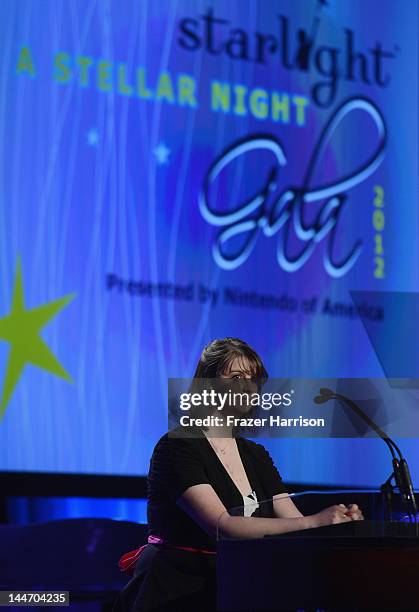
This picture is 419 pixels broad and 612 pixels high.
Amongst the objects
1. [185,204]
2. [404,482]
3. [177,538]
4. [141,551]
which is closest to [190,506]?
[177,538]

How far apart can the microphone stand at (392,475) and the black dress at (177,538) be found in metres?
0.40

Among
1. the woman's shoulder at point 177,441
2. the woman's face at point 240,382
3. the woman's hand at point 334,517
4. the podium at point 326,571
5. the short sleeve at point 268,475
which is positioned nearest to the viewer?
the podium at point 326,571

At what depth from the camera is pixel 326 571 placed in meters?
2.00

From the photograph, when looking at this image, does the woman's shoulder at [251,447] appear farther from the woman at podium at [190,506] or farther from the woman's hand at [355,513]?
the woman's hand at [355,513]

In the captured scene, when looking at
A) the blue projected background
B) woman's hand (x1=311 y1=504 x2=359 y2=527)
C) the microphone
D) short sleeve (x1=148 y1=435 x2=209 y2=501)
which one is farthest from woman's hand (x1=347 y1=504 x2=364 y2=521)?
the blue projected background

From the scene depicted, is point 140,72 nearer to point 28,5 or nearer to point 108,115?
point 108,115

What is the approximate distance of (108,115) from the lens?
171 inches

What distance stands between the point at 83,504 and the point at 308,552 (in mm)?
A: 2397

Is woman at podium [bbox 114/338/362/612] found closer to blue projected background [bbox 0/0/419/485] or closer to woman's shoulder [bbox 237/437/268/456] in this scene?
woman's shoulder [bbox 237/437/268/456]

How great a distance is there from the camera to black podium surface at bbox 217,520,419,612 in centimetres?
198

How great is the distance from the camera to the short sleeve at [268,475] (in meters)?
2.69

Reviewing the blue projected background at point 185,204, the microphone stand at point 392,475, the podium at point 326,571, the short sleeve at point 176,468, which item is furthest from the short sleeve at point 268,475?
the blue projected background at point 185,204

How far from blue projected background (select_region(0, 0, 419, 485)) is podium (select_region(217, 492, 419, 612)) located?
6.21ft

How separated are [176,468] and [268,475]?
0.36 m
